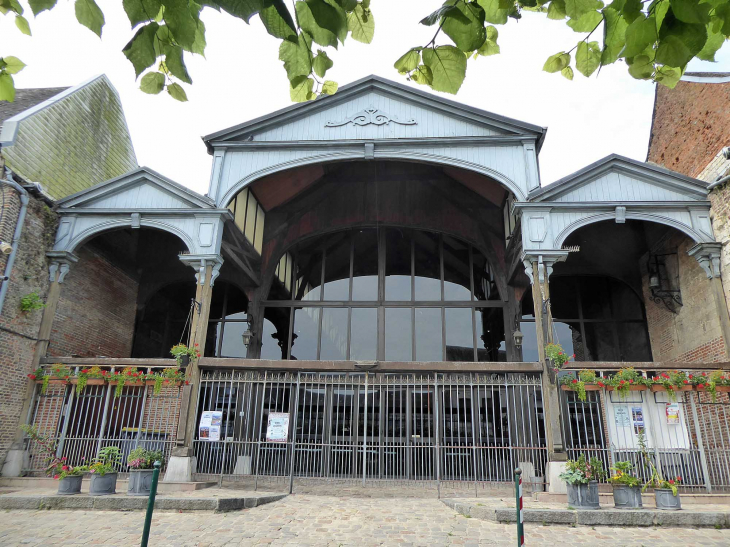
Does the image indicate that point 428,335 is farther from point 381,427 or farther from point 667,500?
point 667,500

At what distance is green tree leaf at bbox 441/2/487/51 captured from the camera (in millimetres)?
2251

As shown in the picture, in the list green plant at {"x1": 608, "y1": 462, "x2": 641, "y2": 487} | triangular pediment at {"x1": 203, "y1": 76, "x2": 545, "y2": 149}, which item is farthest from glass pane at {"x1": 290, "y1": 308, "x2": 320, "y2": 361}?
green plant at {"x1": 608, "y1": 462, "x2": 641, "y2": 487}

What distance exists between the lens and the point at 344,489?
34.9ft

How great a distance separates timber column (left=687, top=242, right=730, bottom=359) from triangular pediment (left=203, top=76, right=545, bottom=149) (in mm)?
4362

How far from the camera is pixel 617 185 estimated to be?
11742 millimetres

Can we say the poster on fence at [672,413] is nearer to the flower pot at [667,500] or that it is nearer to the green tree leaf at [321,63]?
the flower pot at [667,500]

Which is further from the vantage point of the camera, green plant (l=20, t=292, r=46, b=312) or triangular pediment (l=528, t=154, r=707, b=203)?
triangular pediment (l=528, t=154, r=707, b=203)

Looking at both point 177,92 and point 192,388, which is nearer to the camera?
point 177,92

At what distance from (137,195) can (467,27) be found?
12.0 m

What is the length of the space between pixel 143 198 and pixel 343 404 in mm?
6920

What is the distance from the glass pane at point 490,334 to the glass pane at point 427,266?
1422 millimetres

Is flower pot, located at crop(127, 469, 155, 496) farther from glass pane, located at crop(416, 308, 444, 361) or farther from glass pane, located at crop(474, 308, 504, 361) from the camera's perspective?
glass pane, located at crop(474, 308, 504, 361)

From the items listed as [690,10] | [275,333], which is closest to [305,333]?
[275,333]

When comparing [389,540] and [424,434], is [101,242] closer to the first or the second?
[424,434]
